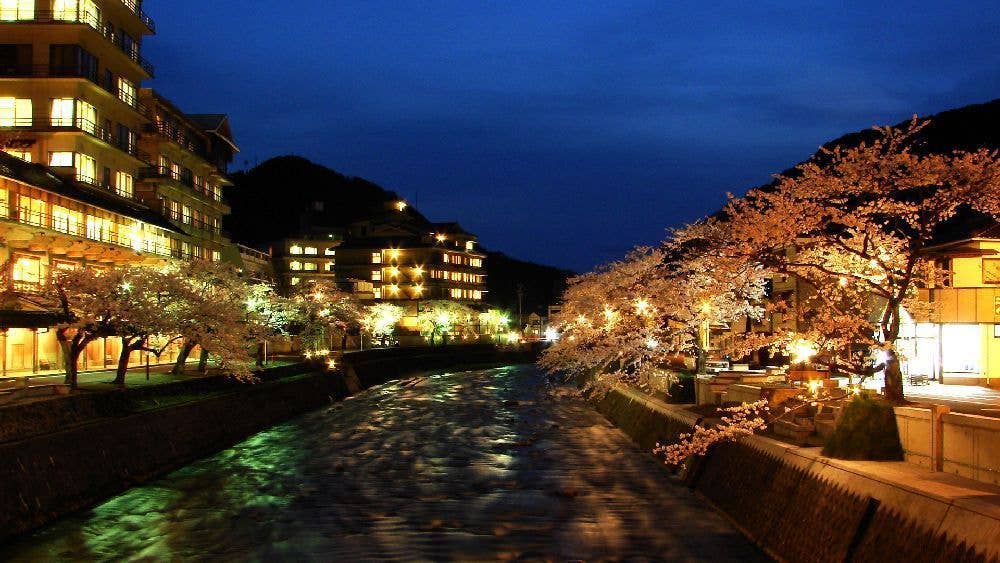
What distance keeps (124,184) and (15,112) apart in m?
8.39

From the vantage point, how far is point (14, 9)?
4812 centimetres

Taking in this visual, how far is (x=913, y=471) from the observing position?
14719 millimetres

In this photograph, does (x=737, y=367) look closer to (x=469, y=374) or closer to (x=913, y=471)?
(x=913, y=471)

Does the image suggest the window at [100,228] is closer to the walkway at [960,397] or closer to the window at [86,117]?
the window at [86,117]

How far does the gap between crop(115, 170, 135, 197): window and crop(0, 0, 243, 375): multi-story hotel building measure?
81 millimetres

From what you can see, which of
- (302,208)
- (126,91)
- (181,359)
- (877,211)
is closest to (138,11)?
(126,91)

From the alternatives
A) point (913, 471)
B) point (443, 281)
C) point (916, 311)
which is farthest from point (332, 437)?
point (443, 281)

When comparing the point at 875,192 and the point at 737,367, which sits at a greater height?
the point at 875,192

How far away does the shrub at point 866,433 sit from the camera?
630 inches

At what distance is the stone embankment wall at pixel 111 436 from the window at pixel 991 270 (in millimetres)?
30500

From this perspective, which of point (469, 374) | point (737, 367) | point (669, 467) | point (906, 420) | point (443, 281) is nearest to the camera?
point (906, 420)

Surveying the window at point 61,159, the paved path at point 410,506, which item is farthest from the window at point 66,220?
the paved path at point 410,506

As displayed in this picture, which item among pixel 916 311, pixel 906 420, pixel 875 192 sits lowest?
pixel 906 420

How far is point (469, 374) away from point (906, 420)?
6520cm
